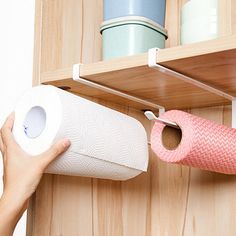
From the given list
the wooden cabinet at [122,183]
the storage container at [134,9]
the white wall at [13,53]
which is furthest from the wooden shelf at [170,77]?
the white wall at [13,53]

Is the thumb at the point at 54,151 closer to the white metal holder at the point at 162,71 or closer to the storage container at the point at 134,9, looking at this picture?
the white metal holder at the point at 162,71

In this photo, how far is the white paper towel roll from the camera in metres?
0.78

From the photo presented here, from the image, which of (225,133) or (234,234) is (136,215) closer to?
(234,234)

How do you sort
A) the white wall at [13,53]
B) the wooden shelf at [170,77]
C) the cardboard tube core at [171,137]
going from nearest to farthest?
the wooden shelf at [170,77]
the cardboard tube core at [171,137]
the white wall at [13,53]

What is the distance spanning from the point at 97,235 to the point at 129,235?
9 cm

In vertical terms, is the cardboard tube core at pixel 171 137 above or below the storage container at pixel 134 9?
below

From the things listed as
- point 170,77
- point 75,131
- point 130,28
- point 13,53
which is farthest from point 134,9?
point 13,53

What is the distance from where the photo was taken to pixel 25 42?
127 centimetres

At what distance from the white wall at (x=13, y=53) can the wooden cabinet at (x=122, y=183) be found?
0.92 feet

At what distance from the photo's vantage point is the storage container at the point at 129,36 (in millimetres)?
905

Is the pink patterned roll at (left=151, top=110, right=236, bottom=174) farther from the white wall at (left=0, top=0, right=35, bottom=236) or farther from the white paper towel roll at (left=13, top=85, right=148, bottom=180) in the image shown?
the white wall at (left=0, top=0, right=35, bottom=236)

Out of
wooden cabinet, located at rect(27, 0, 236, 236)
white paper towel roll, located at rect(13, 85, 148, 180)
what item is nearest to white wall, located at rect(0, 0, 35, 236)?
wooden cabinet, located at rect(27, 0, 236, 236)

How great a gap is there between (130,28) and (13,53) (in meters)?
0.43

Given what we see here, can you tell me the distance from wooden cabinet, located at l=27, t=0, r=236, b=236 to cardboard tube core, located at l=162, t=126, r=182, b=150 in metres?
0.08
